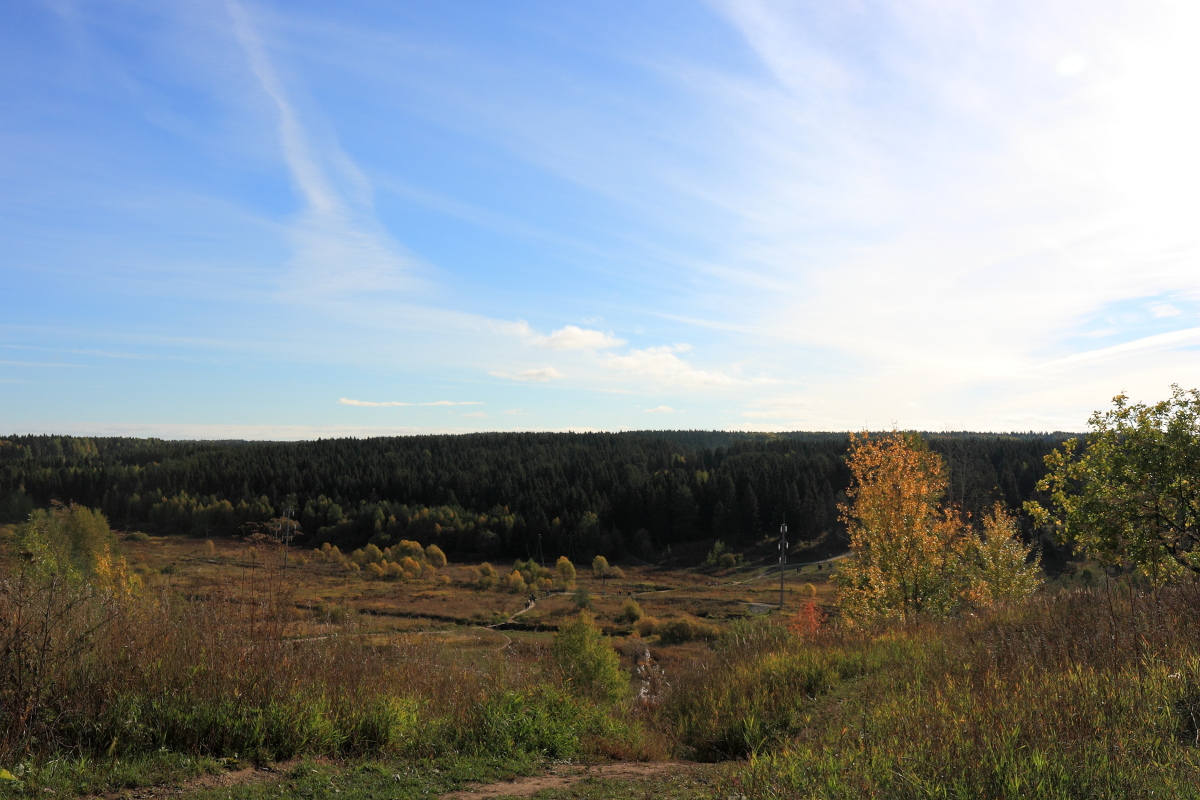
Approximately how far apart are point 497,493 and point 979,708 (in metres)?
128

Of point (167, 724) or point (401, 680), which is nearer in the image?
point (167, 724)

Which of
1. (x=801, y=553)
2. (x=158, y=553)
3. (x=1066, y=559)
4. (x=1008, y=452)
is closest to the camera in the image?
(x=1066, y=559)

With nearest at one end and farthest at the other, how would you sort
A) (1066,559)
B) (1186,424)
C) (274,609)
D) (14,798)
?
(14,798) < (274,609) < (1186,424) < (1066,559)

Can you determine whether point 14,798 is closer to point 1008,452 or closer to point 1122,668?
point 1122,668

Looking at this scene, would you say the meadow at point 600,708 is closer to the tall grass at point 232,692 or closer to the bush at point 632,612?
the tall grass at point 232,692

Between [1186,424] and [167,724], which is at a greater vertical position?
[1186,424]

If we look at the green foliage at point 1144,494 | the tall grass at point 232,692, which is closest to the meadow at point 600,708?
the tall grass at point 232,692

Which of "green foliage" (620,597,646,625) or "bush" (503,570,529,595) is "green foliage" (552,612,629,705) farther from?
"bush" (503,570,529,595)

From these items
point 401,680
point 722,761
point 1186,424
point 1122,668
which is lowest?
point 722,761

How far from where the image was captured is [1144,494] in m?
11.9

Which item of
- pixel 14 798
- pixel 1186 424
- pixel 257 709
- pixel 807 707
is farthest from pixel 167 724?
pixel 1186 424

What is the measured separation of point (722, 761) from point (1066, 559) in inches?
3417

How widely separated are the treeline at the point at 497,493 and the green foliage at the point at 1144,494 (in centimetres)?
8387

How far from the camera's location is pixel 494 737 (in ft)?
21.8
